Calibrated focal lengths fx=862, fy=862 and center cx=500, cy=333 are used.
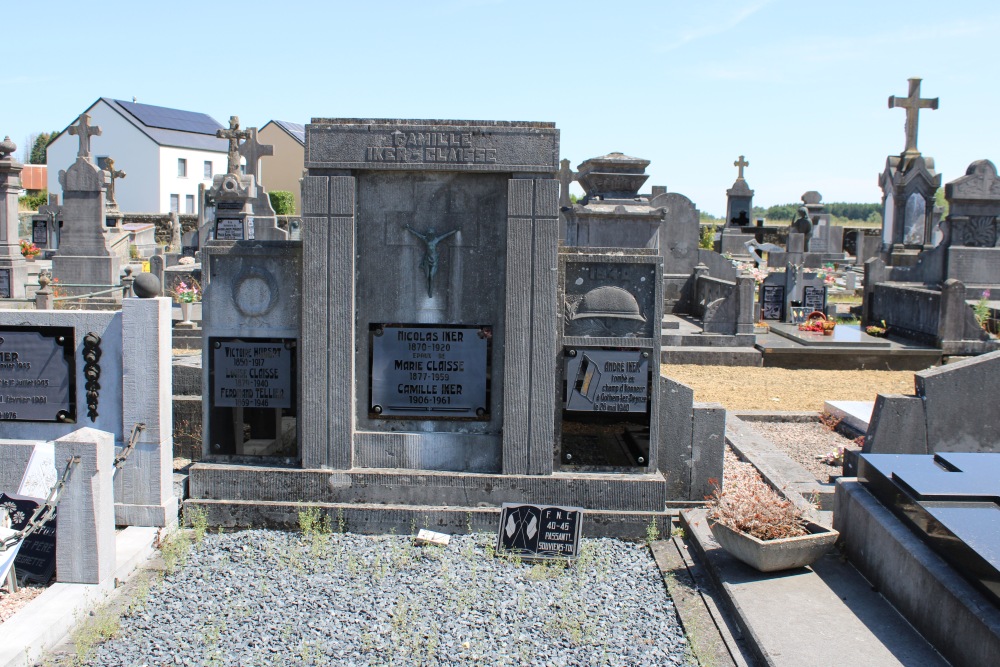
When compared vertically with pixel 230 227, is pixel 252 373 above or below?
below

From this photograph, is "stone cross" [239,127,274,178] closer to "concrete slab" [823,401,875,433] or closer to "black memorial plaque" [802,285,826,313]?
"black memorial plaque" [802,285,826,313]

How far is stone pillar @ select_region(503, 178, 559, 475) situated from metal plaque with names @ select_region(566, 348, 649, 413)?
0.68ft

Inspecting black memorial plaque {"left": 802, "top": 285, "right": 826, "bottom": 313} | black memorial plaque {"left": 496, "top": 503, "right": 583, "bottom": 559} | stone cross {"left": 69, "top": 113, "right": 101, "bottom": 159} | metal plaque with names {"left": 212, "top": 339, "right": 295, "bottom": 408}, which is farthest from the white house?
black memorial plaque {"left": 496, "top": 503, "right": 583, "bottom": 559}

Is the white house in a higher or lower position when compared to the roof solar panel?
lower

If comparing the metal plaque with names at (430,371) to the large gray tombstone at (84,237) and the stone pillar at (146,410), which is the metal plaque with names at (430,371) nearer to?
the stone pillar at (146,410)

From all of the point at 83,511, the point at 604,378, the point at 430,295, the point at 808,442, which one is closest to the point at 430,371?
the point at 430,295

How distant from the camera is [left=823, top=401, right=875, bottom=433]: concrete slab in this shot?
376 inches

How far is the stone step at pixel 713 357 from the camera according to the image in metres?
14.4

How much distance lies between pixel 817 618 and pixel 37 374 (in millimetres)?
5426

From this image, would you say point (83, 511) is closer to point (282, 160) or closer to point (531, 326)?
point (531, 326)

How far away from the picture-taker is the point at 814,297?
58.5 ft

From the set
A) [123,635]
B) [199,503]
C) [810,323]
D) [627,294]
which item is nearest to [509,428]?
[627,294]

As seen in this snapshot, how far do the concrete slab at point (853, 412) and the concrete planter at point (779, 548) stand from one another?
4519 mm

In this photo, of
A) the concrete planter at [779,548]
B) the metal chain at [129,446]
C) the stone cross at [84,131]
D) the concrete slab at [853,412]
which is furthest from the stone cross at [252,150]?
the concrete planter at [779,548]
